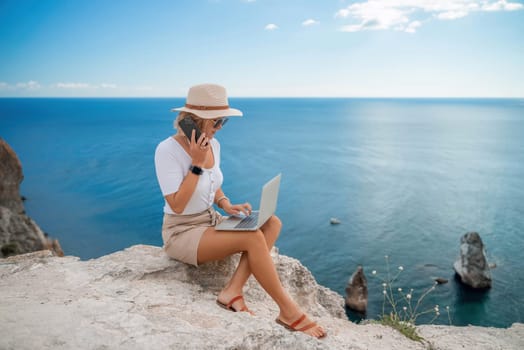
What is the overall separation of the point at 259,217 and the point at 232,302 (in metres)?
1.09

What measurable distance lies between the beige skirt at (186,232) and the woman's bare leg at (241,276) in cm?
58

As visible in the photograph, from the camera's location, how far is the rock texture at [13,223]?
3135 cm

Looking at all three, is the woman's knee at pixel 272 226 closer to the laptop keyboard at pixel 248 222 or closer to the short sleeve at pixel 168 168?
the laptop keyboard at pixel 248 222

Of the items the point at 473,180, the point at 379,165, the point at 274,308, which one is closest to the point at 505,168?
the point at 473,180

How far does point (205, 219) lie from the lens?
5.29m

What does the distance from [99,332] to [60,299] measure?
1.09 m

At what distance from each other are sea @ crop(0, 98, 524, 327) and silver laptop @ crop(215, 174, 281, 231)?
4.29 m

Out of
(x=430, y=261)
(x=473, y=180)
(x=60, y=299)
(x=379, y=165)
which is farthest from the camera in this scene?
(x=379, y=165)

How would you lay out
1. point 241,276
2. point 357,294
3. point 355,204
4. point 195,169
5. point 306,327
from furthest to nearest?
point 355,204 → point 357,294 → point 241,276 → point 195,169 → point 306,327

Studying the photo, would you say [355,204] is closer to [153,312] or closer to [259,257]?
[259,257]

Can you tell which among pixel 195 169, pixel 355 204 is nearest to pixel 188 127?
pixel 195 169

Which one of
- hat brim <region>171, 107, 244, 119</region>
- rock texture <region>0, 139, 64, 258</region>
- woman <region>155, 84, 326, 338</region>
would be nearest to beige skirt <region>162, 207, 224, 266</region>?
woman <region>155, 84, 326, 338</region>

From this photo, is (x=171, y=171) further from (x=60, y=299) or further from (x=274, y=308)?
(x=274, y=308)

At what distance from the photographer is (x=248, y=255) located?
15.5ft
